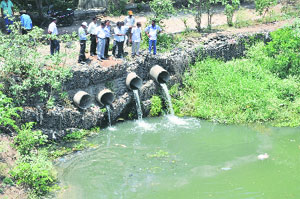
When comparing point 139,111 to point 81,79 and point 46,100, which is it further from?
point 46,100

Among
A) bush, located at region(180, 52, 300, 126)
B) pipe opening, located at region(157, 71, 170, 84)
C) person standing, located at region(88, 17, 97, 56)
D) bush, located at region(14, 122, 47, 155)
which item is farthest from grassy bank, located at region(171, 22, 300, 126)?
bush, located at region(14, 122, 47, 155)

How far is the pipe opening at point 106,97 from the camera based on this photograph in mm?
13922

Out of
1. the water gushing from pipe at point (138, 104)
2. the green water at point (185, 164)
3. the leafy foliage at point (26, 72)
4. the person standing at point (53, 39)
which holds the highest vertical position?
the person standing at point (53, 39)

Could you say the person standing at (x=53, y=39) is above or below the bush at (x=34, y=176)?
above

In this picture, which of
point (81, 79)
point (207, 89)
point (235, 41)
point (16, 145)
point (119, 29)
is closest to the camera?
point (16, 145)

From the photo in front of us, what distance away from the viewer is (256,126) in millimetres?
14180

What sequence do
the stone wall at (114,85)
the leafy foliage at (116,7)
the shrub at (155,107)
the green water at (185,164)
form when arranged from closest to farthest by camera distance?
the green water at (185,164) → the stone wall at (114,85) → the shrub at (155,107) → the leafy foliage at (116,7)

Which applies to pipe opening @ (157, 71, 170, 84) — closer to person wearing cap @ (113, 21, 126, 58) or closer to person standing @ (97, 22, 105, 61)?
person wearing cap @ (113, 21, 126, 58)

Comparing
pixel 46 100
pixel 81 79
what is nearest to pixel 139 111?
pixel 81 79

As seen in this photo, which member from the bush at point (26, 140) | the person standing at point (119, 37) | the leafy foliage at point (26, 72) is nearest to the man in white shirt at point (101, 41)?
the person standing at point (119, 37)

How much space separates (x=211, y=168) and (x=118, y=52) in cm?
559

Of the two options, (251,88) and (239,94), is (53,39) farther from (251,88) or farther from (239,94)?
(251,88)

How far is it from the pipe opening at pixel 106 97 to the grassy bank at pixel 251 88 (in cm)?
255

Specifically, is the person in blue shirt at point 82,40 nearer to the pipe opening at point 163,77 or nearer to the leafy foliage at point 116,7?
the pipe opening at point 163,77
